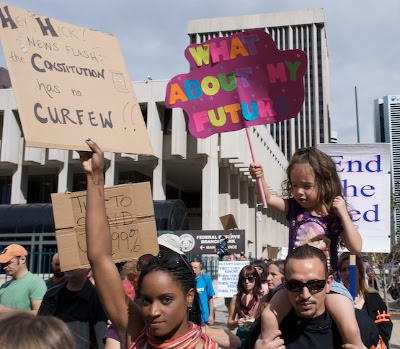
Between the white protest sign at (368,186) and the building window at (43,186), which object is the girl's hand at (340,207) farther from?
the building window at (43,186)

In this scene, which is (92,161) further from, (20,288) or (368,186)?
(20,288)

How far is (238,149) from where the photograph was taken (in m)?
30.8

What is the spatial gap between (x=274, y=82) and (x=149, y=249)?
162 cm

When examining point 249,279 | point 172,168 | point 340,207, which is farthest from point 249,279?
point 172,168

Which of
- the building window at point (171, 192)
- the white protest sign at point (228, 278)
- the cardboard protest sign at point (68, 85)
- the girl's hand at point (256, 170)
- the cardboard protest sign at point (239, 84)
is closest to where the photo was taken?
the cardboard protest sign at point (68, 85)

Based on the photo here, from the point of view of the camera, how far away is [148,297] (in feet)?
7.10

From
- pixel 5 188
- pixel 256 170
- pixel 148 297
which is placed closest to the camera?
pixel 148 297

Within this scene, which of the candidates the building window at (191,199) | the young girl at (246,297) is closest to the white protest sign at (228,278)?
the young girl at (246,297)

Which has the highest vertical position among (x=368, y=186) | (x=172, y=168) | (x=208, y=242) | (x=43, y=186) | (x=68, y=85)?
(x=172, y=168)

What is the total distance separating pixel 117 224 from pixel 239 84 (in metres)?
1.45

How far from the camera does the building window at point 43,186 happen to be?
3522 cm

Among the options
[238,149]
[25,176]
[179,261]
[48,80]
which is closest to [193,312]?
[179,261]

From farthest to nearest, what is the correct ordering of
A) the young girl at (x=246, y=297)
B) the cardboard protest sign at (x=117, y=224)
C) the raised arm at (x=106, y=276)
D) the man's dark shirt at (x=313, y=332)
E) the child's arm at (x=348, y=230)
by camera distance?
the young girl at (x=246, y=297) → the cardboard protest sign at (x=117, y=224) → the child's arm at (x=348, y=230) → the man's dark shirt at (x=313, y=332) → the raised arm at (x=106, y=276)

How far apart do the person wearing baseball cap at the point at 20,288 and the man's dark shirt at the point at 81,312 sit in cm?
111
